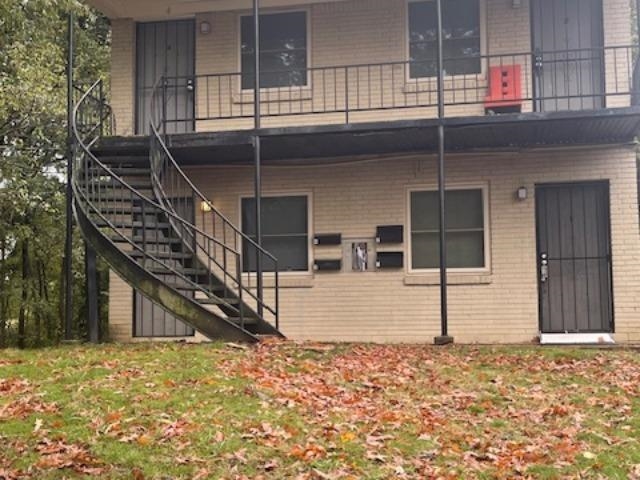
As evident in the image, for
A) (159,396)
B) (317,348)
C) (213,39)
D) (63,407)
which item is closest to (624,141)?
(317,348)

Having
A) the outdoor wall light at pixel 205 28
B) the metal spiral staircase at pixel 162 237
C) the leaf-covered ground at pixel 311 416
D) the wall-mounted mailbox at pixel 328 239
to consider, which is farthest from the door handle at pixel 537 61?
the outdoor wall light at pixel 205 28

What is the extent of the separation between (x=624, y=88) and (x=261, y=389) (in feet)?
25.9

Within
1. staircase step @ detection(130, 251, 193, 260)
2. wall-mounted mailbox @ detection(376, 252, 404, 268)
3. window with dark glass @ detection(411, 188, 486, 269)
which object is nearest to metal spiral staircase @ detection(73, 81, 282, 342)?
staircase step @ detection(130, 251, 193, 260)

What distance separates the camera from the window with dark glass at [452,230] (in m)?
11.6

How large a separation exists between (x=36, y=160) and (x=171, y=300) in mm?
9434

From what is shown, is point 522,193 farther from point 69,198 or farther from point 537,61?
point 69,198

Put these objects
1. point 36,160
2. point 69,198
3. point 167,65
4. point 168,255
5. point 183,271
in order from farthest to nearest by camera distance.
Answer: point 36,160 → point 167,65 → point 69,198 → point 183,271 → point 168,255

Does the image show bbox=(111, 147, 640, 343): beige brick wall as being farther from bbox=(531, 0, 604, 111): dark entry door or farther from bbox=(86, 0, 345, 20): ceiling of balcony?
bbox=(86, 0, 345, 20): ceiling of balcony

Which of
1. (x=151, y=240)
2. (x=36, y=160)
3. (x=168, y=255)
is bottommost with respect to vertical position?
(x=168, y=255)

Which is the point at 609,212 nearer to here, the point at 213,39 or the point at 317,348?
the point at 317,348

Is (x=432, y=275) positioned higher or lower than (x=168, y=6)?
lower

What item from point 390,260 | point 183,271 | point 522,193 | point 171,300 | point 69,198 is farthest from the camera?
point 390,260

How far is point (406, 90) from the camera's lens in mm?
11820

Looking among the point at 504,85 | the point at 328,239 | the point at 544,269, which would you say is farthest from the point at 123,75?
the point at 544,269
